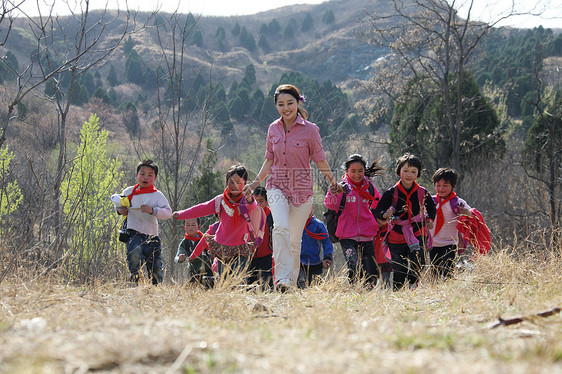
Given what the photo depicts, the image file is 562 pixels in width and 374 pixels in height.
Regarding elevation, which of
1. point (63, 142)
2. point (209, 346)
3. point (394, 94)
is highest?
point (394, 94)

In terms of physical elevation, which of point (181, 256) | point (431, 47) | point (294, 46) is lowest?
point (181, 256)

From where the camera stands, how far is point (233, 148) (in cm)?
3538

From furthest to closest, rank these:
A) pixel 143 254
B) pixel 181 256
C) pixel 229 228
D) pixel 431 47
→ pixel 431 47
pixel 181 256
pixel 143 254
pixel 229 228

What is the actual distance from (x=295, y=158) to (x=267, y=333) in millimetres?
2523

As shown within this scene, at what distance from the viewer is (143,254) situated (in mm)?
5723

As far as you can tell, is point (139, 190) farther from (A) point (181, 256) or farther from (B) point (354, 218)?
(B) point (354, 218)

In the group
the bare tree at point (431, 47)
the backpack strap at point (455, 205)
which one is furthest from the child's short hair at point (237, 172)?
the bare tree at point (431, 47)

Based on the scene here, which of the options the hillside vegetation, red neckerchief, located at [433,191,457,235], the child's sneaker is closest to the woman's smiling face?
the hillside vegetation

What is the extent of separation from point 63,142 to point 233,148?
29951mm

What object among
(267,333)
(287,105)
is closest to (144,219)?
(287,105)

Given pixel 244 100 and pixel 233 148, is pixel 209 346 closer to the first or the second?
pixel 233 148

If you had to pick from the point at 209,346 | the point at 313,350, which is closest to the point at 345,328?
the point at 313,350

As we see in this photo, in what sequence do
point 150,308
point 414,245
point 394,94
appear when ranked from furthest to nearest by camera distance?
point 394,94 → point 414,245 → point 150,308

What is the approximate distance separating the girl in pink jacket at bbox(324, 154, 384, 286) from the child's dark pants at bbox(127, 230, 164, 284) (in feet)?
6.70
